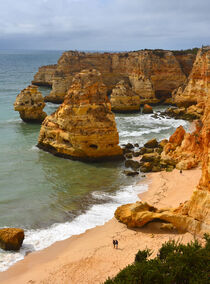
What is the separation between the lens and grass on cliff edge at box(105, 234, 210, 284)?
942cm

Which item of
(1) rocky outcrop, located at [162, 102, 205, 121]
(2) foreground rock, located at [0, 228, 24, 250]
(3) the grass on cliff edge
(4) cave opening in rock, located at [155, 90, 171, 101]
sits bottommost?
(2) foreground rock, located at [0, 228, 24, 250]

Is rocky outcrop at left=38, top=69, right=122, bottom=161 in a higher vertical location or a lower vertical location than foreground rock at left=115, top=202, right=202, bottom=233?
higher

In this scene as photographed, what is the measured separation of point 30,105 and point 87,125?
56.9 ft

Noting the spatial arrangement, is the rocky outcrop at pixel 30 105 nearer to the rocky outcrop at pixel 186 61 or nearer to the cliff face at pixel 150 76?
the cliff face at pixel 150 76

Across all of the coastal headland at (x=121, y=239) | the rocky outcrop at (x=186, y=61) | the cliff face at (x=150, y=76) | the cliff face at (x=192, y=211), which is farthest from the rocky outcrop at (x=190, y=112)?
the cliff face at (x=192, y=211)

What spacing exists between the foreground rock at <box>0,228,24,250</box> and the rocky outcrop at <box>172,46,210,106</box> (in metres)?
34.3

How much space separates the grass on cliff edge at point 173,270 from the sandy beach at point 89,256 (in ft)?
7.50

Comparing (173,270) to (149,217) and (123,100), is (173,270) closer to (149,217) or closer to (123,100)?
(149,217)

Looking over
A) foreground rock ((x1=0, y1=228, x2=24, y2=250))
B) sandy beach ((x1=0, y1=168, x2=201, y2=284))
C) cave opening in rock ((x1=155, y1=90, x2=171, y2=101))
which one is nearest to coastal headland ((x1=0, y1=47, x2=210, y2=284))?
sandy beach ((x1=0, y1=168, x2=201, y2=284))

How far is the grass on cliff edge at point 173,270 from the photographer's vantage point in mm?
9422

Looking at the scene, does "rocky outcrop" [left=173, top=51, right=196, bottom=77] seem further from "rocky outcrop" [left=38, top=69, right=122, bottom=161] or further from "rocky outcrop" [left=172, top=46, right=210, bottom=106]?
"rocky outcrop" [left=38, top=69, right=122, bottom=161]

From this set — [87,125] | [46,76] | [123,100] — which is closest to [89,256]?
[87,125]

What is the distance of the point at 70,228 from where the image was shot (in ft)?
51.9

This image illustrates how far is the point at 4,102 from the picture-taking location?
54312mm
